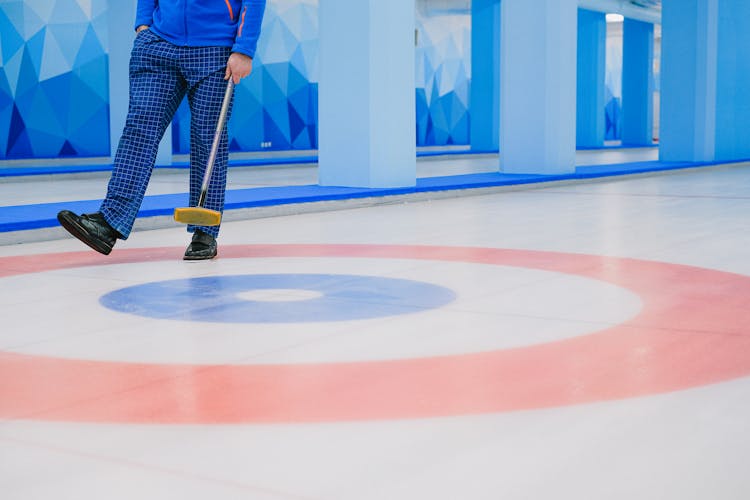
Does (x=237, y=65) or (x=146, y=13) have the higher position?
(x=146, y=13)

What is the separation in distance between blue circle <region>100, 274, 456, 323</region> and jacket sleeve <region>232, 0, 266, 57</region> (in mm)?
1217

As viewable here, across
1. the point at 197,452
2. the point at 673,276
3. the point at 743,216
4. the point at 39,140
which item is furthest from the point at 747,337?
the point at 39,140

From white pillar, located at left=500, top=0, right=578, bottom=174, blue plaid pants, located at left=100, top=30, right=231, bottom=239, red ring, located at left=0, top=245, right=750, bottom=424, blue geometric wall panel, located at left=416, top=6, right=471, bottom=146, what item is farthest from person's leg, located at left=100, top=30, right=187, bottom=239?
blue geometric wall panel, located at left=416, top=6, right=471, bottom=146

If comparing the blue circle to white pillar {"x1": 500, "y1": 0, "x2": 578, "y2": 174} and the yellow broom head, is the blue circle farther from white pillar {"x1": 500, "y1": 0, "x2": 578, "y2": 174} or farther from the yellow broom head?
white pillar {"x1": 500, "y1": 0, "x2": 578, "y2": 174}

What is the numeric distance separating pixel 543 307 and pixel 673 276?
3.47 feet

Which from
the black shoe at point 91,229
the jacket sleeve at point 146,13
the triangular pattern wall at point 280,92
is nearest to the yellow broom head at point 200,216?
the black shoe at point 91,229

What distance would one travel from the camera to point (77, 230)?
4973 mm

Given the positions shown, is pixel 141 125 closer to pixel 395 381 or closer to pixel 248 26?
pixel 248 26

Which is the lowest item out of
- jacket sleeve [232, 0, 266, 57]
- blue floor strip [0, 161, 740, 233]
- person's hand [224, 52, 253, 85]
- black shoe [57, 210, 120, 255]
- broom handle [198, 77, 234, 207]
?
blue floor strip [0, 161, 740, 233]

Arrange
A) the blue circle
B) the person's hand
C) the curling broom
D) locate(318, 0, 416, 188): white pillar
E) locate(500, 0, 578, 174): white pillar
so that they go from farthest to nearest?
locate(500, 0, 578, 174): white pillar < locate(318, 0, 416, 188): white pillar < the person's hand < the curling broom < the blue circle

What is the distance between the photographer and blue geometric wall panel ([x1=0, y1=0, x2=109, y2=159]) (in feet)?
51.1

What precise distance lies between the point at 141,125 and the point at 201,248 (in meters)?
0.69

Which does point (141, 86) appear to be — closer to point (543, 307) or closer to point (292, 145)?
point (543, 307)

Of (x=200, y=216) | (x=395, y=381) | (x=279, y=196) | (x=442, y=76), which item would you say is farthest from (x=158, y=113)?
(x=442, y=76)
